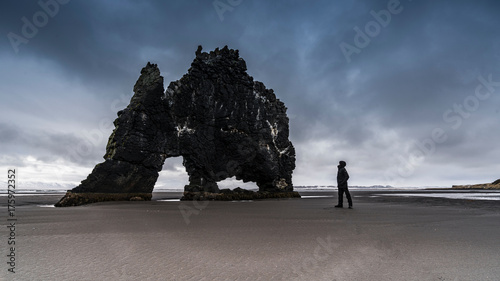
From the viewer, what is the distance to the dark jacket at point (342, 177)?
16.5m

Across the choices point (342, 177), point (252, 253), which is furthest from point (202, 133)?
point (252, 253)

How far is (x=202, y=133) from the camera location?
2989 cm

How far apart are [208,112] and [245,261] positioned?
85.9 feet

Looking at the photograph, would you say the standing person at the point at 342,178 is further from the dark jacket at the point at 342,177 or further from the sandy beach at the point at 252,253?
the sandy beach at the point at 252,253

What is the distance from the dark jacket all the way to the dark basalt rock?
14.1 meters

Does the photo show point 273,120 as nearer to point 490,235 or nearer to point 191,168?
point 191,168

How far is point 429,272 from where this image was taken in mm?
4203

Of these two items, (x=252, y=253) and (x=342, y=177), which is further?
(x=342, y=177)

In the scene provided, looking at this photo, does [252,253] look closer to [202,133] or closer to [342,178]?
[342,178]

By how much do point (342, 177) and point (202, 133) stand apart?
1678 centimetres

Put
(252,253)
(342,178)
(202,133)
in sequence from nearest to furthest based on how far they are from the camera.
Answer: (252,253) < (342,178) < (202,133)

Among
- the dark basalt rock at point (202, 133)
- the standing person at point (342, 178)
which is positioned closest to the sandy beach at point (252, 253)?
the standing person at point (342, 178)

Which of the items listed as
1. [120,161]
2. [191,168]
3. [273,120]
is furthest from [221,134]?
[120,161]

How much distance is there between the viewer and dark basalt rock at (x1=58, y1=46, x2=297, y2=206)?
979 inches
